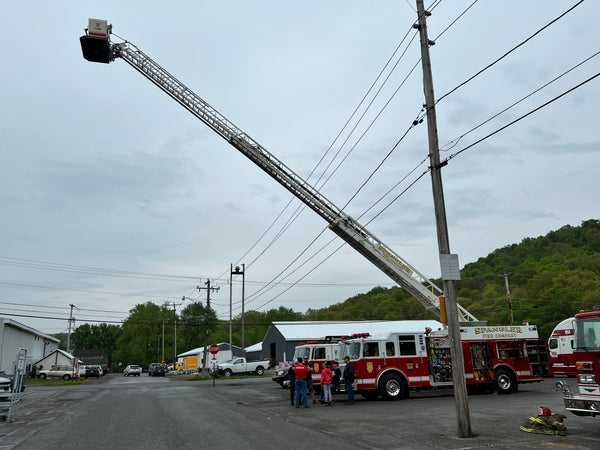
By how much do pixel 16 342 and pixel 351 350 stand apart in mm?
47207

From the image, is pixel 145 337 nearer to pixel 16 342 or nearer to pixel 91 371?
pixel 91 371

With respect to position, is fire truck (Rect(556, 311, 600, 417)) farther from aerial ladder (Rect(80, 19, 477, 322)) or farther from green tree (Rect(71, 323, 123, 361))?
green tree (Rect(71, 323, 123, 361))

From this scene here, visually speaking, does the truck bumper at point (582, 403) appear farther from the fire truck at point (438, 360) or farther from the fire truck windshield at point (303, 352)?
the fire truck windshield at point (303, 352)

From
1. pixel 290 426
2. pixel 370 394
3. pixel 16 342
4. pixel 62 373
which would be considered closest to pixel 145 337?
pixel 16 342

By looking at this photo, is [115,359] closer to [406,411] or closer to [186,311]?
[186,311]

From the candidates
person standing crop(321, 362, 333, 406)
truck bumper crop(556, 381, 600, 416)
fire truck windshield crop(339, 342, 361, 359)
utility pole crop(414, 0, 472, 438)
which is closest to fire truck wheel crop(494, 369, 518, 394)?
fire truck windshield crop(339, 342, 361, 359)

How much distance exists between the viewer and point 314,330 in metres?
52.7

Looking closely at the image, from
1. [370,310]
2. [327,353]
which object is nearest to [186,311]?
[370,310]

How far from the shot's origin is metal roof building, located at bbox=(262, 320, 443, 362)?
1912 inches

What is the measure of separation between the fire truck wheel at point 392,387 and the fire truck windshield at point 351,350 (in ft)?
4.39

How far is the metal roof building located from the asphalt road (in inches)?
1240

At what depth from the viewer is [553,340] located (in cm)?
2667

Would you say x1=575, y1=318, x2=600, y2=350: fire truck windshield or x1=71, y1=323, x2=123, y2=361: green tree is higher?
x1=71, y1=323, x2=123, y2=361: green tree

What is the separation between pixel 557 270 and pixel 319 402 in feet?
166
